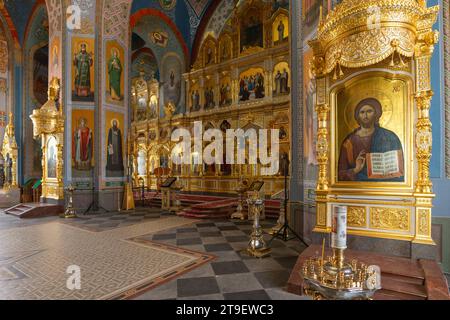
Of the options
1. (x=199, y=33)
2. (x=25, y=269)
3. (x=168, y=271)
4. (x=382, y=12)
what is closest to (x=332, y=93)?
(x=382, y=12)

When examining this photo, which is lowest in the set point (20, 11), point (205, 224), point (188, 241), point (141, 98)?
point (205, 224)

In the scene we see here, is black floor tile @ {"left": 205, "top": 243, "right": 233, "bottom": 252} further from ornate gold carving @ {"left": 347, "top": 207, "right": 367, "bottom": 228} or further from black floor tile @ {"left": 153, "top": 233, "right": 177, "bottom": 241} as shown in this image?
ornate gold carving @ {"left": 347, "top": 207, "right": 367, "bottom": 228}

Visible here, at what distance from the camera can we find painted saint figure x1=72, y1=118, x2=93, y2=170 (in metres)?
10.2

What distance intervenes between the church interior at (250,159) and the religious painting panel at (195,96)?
1385mm

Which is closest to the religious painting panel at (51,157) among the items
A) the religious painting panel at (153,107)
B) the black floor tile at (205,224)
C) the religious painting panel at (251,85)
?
the black floor tile at (205,224)

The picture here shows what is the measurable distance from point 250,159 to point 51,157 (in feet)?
29.2

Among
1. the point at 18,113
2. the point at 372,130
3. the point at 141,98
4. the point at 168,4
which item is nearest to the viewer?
the point at 372,130

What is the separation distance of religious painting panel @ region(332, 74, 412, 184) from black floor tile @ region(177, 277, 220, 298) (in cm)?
272

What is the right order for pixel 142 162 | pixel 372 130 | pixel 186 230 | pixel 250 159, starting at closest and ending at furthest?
1. pixel 372 130
2. pixel 186 230
3. pixel 250 159
4. pixel 142 162

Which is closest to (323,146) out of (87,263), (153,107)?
(87,263)

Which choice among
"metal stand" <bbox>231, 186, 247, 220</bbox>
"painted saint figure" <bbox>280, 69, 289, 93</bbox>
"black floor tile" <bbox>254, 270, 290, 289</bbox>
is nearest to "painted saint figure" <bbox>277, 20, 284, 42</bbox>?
"painted saint figure" <bbox>280, 69, 289, 93</bbox>

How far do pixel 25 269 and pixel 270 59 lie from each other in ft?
42.2

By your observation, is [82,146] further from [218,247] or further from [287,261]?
[287,261]

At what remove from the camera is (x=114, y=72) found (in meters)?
11.1
